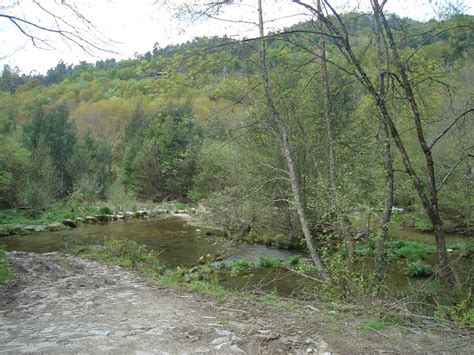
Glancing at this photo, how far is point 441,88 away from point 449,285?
13.2ft

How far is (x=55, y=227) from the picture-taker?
21.1m

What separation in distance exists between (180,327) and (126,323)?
71 cm

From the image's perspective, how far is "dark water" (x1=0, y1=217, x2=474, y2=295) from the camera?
10.7 meters

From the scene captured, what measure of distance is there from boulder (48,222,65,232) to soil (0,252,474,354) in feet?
48.0

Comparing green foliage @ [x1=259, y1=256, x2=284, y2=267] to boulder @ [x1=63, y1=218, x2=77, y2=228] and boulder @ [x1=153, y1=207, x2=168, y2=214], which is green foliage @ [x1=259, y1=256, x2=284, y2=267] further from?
boulder @ [x1=153, y1=207, x2=168, y2=214]

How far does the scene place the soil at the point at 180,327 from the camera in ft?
13.4

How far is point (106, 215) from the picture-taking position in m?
26.3

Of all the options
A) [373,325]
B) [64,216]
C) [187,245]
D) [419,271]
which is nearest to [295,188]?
[373,325]

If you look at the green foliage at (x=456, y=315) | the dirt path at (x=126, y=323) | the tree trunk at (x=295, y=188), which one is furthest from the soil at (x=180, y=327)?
the tree trunk at (x=295, y=188)

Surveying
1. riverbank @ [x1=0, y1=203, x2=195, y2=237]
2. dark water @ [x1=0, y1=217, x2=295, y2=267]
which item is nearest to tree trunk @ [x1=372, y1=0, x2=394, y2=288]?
dark water @ [x1=0, y1=217, x2=295, y2=267]

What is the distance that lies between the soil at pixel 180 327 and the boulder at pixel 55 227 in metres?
14.6

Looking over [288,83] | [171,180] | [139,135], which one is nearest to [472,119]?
[288,83]

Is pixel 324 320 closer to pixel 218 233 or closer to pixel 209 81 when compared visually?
pixel 209 81

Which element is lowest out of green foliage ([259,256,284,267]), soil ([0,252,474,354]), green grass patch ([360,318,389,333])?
green foliage ([259,256,284,267])
